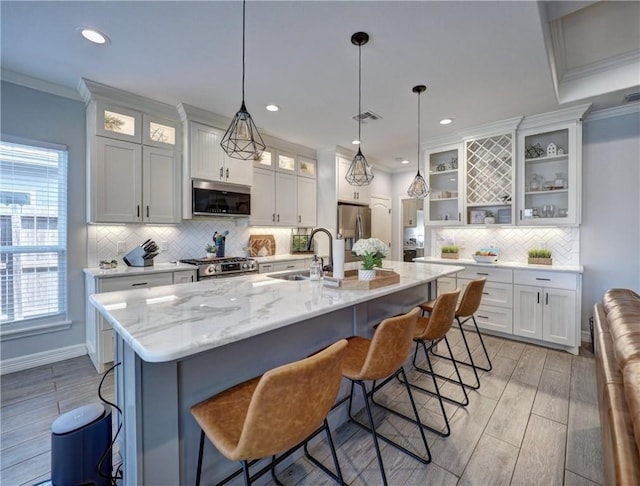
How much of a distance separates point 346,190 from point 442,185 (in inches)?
61.7

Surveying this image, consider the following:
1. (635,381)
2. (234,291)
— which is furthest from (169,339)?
(635,381)

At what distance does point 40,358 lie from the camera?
2.96 meters

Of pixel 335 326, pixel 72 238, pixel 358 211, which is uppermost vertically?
pixel 358 211

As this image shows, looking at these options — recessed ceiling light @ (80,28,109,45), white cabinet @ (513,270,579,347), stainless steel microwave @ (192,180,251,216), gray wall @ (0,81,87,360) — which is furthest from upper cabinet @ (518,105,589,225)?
gray wall @ (0,81,87,360)

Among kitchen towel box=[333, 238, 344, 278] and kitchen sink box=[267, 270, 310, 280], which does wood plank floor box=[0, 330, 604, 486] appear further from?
kitchen sink box=[267, 270, 310, 280]

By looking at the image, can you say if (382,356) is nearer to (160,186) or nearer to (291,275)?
(291,275)

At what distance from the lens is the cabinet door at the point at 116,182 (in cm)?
298

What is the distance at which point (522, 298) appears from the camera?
11.6 feet

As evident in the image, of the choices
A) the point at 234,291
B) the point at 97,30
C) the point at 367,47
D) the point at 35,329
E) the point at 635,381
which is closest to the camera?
the point at 635,381

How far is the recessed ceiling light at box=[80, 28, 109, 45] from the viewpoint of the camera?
213 cm

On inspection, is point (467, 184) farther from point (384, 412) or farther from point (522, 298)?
point (384, 412)

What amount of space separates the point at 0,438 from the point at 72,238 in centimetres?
186

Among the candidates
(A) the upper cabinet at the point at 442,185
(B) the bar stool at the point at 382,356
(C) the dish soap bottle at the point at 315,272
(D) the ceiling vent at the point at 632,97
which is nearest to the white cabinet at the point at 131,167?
(C) the dish soap bottle at the point at 315,272

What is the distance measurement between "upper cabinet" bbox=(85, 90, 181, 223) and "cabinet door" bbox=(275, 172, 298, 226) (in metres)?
1.48
